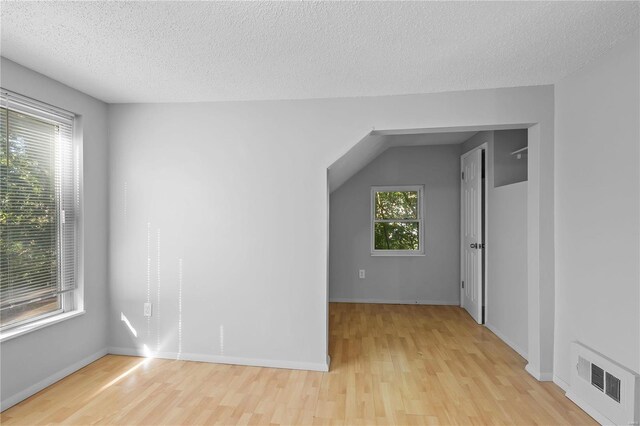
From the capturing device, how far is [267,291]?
3.06 meters

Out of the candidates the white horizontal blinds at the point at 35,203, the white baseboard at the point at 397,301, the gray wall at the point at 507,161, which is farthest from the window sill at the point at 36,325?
the gray wall at the point at 507,161

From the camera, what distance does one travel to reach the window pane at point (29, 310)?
2381 mm

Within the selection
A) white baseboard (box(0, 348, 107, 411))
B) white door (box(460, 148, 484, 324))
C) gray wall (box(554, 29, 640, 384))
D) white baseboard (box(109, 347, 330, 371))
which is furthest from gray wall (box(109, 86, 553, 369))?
white door (box(460, 148, 484, 324))

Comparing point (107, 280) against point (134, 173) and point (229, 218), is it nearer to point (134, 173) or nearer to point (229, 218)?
point (134, 173)

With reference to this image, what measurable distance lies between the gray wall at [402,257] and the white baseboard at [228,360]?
234cm

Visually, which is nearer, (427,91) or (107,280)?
(427,91)

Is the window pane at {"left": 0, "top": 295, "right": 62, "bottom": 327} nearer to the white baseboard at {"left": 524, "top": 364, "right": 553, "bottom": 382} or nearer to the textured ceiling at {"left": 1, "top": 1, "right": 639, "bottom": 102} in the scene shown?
the textured ceiling at {"left": 1, "top": 1, "right": 639, "bottom": 102}

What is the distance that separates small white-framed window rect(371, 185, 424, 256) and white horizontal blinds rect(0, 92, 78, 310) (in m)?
3.81

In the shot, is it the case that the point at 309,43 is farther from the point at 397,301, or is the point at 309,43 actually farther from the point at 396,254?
the point at 397,301

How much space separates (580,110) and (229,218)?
9.41 ft

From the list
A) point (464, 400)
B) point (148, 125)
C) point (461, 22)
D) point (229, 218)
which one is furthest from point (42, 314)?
point (461, 22)

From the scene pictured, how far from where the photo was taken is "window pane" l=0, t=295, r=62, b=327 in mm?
2381

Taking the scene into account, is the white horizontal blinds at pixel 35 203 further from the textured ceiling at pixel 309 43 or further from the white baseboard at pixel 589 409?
the white baseboard at pixel 589 409

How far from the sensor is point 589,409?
2.27 metres
